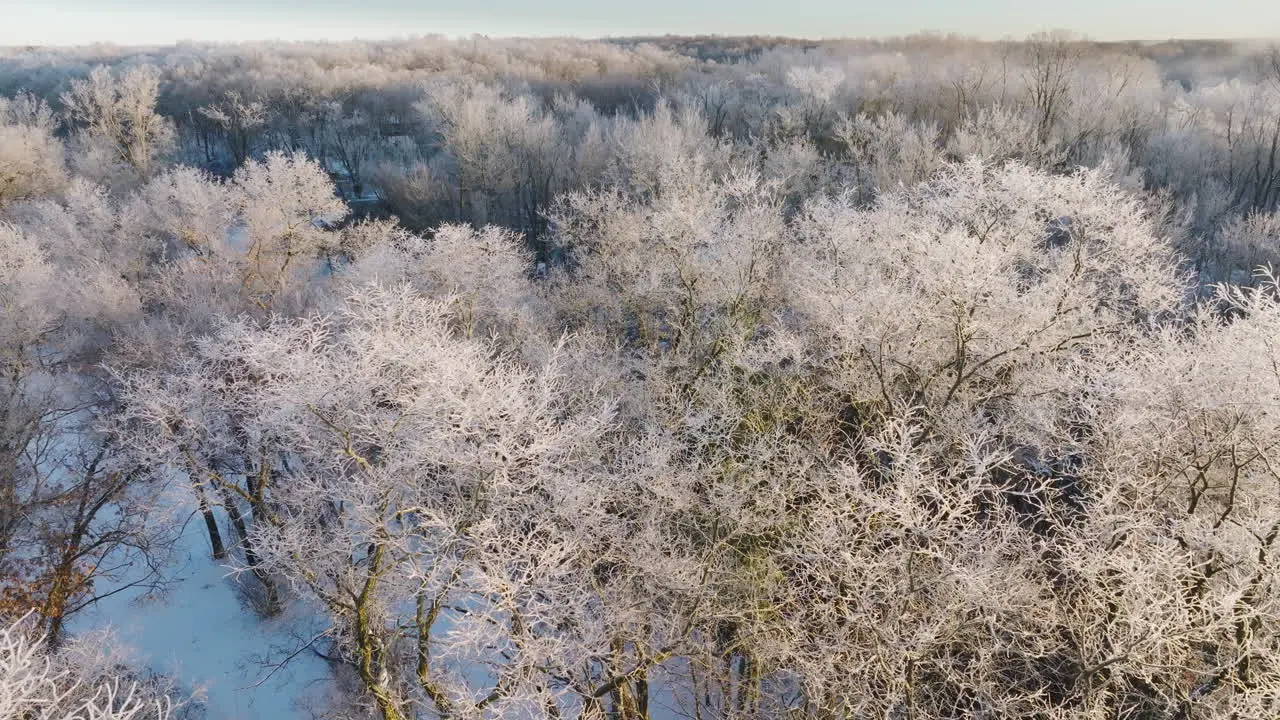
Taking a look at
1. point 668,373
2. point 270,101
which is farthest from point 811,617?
point 270,101

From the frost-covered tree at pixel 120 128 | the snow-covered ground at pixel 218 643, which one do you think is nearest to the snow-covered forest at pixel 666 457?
the snow-covered ground at pixel 218 643

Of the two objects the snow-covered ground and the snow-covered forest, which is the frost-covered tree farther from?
the snow-covered ground

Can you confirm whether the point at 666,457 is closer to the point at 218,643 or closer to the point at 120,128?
the point at 218,643

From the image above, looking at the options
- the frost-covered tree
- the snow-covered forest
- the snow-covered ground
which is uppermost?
the frost-covered tree

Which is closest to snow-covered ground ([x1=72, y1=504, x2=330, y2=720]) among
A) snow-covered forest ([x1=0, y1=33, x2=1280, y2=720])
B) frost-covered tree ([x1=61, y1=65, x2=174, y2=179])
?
snow-covered forest ([x1=0, y1=33, x2=1280, y2=720])

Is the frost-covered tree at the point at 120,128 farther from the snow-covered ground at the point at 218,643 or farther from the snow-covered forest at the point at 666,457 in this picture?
the snow-covered ground at the point at 218,643

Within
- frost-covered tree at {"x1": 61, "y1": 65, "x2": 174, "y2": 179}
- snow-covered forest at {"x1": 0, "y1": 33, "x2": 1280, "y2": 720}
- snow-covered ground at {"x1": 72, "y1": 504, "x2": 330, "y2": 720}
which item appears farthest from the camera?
frost-covered tree at {"x1": 61, "y1": 65, "x2": 174, "y2": 179}
